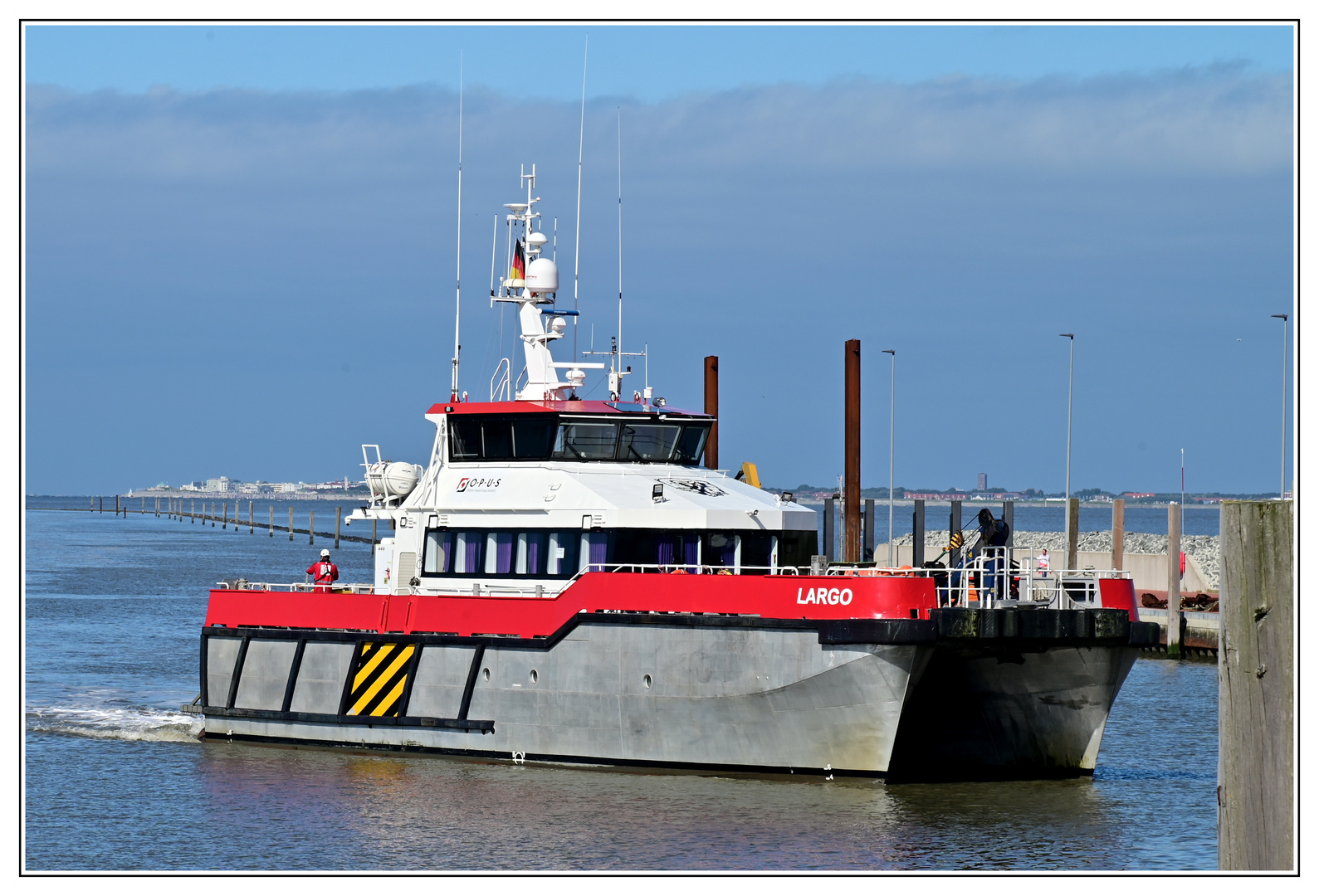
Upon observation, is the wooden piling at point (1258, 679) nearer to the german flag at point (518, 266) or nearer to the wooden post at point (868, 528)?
the german flag at point (518, 266)

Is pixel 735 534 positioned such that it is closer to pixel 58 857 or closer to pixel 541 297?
pixel 541 297

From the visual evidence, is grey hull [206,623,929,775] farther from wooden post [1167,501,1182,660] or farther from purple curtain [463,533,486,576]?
wooden post [1167,501,1182,660]

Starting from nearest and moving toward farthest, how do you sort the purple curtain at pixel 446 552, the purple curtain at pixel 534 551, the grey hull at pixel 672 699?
the grey hull at pixel 672 699 < the purple curtain at pixel 534 551 < the purple curtain at pixel 446 552

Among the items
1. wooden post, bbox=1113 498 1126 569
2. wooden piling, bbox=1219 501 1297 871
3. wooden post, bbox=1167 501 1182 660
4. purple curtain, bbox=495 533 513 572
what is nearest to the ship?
purple curtain, bbox=495 533 513 572

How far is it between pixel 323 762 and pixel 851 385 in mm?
17171

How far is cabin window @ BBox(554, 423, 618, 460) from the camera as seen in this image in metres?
22.2

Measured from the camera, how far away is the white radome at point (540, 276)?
24031 mm

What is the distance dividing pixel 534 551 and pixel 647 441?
231 centimetres

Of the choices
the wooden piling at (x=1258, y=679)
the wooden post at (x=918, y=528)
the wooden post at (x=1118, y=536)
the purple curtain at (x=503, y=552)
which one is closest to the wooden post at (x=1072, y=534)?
the wooden post at (x=1118, y=536)

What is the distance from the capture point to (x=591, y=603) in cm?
2019

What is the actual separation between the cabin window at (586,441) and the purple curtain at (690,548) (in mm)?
1955

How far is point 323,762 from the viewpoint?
21812 mm

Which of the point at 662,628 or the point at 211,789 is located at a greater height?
the point at 662,628

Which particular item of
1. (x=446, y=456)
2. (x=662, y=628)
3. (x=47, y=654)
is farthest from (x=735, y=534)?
(x=47, y=654)
